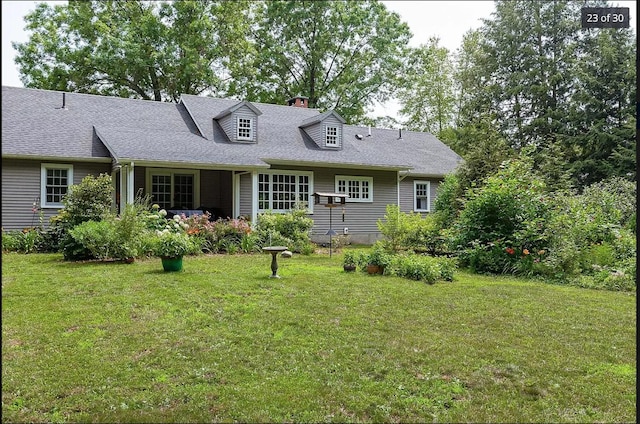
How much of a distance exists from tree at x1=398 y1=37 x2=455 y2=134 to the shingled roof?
13293 millimetres

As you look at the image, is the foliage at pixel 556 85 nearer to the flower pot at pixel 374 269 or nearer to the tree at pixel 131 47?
the tree at pixel 131 47

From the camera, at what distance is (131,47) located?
981 inches

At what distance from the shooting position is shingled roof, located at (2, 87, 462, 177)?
14.7m

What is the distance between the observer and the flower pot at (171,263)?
949 centimetres

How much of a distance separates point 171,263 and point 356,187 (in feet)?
33.4

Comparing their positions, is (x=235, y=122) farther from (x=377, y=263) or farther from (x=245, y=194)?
(x=377, y=263)

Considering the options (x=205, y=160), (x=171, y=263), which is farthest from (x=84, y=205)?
(x=171, y=263)

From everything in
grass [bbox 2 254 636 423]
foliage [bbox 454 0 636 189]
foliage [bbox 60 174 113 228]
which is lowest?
grass [bbox 2 254 636 423]

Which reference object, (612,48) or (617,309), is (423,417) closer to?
(617,309)

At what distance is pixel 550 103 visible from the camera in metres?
27.8

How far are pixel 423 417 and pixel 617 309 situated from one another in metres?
4.69

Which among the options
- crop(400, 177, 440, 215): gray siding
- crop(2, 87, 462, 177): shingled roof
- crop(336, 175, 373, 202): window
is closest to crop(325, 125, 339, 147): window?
crop(2, 87, 462, 177): shingled roof

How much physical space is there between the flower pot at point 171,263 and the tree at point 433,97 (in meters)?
25.1

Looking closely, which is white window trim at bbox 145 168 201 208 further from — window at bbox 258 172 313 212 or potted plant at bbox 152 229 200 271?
potted plant at bbox 152 229 200 271
